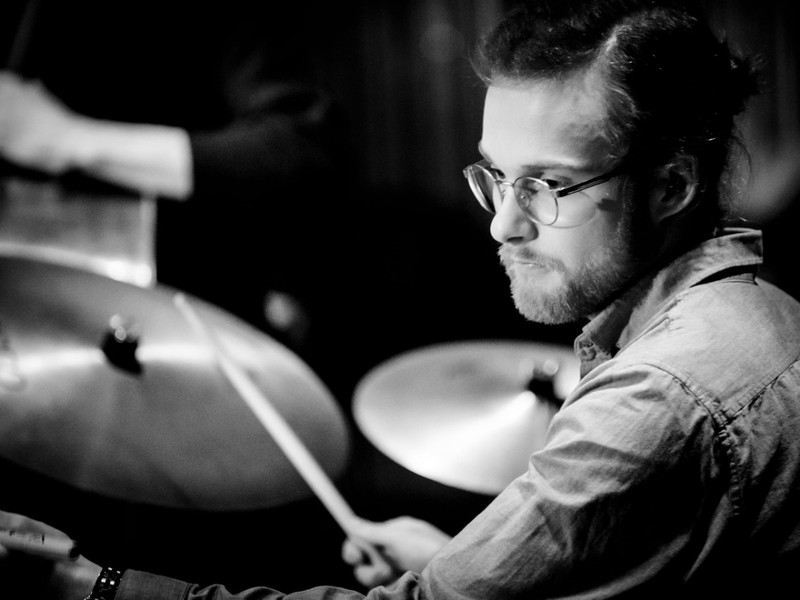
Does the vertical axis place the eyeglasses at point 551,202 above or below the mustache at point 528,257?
above

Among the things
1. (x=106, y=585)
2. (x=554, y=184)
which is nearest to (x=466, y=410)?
(x=554, y=184)

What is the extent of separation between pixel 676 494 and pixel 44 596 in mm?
758

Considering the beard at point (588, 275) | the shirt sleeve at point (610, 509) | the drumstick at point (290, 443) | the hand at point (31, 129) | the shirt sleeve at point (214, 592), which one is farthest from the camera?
the hand at point (31, 129)

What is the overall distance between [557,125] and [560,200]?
92mm

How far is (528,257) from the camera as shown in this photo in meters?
1.04

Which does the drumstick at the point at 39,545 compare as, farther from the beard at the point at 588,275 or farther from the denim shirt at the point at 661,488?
the beard at the point at 588,275

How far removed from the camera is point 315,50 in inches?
119

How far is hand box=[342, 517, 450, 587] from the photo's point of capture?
45.6 inches

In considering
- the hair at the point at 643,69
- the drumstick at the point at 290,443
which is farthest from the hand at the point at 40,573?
the hair at the point at 643,69

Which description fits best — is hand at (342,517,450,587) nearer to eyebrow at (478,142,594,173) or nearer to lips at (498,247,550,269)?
lips at (498,247,550,269)

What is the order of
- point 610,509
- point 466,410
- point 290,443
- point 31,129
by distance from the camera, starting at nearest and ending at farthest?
point 610,509, point 290,443, point 466,410, point 31,129

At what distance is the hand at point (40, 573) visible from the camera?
939 millimetres

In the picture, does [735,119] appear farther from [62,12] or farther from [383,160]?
[383,160]

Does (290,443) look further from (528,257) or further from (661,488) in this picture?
(661,488)
